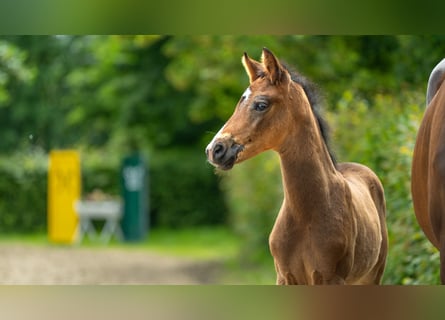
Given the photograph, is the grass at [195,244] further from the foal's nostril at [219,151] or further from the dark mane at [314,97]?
the foal's nostril at [219,151]

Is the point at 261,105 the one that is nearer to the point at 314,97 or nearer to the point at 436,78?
the point at 314,97

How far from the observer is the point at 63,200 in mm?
11570

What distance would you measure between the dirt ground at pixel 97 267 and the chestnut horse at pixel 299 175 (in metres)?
6.00

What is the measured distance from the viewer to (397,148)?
363 cm

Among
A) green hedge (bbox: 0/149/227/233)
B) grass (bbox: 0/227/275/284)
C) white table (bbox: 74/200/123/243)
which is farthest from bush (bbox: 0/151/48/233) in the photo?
white table (bbox: 74/200/123/243)

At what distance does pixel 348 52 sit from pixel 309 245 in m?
3.78

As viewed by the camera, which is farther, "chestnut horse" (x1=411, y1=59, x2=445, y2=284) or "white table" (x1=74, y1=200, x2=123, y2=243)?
"white table" (x1=74, y1=200, x2=123, y2=243)

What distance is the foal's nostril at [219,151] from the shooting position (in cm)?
201

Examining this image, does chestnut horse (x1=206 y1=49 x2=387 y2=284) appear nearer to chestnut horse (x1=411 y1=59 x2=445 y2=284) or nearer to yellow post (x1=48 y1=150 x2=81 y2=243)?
chestnut horse (x1=411 y1=59 x2=445 y2=284)

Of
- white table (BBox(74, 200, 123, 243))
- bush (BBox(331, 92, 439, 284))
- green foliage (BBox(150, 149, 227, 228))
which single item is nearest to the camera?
bush (BBox(331, 92, 439, 284))

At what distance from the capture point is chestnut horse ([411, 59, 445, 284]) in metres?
2.07

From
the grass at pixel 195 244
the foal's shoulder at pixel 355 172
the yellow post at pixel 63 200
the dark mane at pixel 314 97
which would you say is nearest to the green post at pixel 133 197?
the grass at pixel 195 244

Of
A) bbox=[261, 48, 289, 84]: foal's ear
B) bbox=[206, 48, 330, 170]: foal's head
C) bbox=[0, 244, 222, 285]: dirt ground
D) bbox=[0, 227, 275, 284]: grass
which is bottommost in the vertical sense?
bbox=[0, 244, 222, 285]: dirt ground
